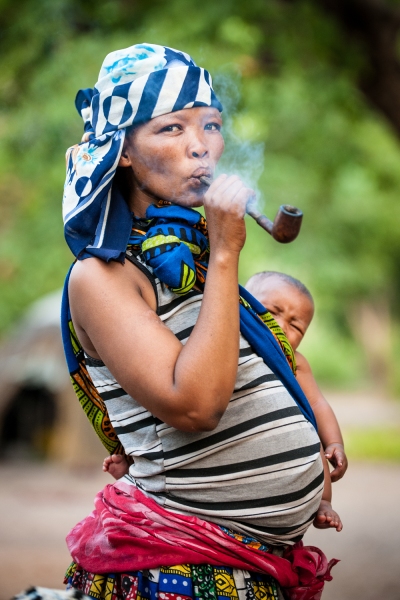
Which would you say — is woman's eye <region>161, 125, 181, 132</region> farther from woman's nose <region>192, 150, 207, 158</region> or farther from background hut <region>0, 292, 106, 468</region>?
background hut <region>0, 292, 106, 468</region>

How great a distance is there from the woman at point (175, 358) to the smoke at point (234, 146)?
8.7 inches

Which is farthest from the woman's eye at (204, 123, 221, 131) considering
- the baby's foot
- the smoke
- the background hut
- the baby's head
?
the background hut

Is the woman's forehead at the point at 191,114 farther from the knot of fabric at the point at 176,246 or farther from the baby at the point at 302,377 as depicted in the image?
the baby at the point at 302,377

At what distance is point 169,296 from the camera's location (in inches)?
63.5

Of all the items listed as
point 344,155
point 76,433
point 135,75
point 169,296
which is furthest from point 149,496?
point 344,155

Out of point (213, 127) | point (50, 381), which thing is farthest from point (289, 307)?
point (50, 381)

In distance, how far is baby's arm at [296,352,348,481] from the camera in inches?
74.2

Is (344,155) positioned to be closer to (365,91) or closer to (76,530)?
(365,91)

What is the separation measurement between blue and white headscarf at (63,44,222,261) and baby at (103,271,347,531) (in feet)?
1.92

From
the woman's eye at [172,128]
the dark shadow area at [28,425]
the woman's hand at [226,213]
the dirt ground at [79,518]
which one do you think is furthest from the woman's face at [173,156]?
the dark shadow area at [28,425]

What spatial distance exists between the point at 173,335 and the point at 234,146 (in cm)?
71

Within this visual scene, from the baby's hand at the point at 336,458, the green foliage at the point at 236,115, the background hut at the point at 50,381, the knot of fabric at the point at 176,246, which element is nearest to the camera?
the knot of fabric at the point at 176,246

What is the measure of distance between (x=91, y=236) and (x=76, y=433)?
347 inches

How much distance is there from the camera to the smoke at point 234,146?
6.41ft
